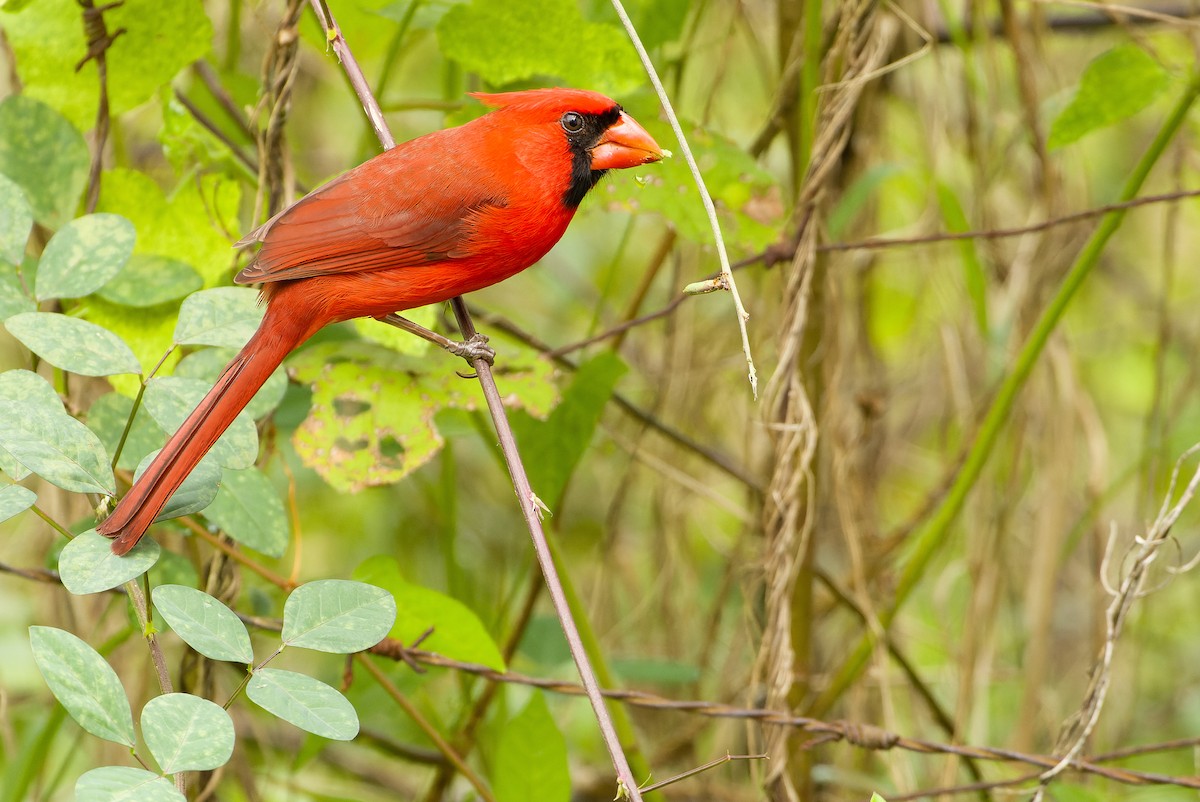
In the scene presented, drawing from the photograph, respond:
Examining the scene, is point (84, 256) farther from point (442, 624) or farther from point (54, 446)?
point (442, 624)

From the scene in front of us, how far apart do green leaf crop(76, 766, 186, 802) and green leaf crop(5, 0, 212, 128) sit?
1.28 m

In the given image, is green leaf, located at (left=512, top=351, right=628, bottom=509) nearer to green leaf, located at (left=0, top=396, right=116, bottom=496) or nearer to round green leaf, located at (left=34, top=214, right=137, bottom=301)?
round green leaf, located at (left=34, top=214, right=137, bottom=301)

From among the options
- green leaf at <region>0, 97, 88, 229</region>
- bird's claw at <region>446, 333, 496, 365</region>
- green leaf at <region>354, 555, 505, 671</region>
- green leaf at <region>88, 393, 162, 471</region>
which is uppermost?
green leaf at <region>0, 97, 88, 229</region>

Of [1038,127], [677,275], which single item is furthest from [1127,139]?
[677,275]

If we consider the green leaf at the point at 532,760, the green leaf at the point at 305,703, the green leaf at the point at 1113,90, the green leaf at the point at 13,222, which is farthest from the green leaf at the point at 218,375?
the green leaf at the point at 1113,90

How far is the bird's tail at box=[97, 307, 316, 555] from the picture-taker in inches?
52.6

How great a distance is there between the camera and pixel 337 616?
133 centimetres

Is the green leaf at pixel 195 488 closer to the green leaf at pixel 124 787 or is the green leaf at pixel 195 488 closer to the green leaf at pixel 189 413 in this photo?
the green leaf at pixel 189 413

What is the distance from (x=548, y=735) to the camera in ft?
6.11

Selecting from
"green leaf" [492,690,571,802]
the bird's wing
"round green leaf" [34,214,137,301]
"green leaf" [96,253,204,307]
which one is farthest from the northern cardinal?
"green leaf" [492,690,571,802]

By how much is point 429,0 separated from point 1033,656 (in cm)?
198

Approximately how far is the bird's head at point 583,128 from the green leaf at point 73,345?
31.0 inches

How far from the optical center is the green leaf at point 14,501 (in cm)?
128

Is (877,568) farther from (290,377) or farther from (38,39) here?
(38,39)
